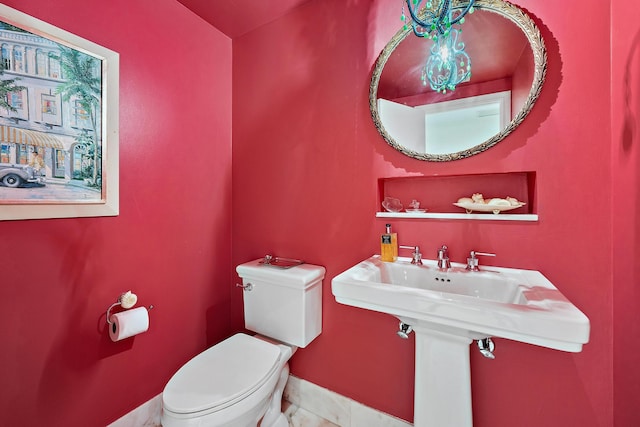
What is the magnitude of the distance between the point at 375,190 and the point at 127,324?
4.31 ft

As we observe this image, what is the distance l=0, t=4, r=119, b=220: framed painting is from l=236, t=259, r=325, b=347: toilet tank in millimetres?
782

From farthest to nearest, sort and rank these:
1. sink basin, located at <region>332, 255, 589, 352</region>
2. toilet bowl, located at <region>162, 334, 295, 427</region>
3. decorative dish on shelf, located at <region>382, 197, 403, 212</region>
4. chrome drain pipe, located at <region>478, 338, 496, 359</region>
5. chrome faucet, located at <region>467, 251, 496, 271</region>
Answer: decorative dish on shelf, located at <region>382, 197, 403, 212</region> < chrome faucet, located at <region>467, 251, 496, 271</region> < toilet bowl, located at <region>162, 334, 295, 427</region> < chrome drain pipe, located at <region>478, 338, 496, 359</region> < sink basin, located at <region>332, 255, 589, 352</region>

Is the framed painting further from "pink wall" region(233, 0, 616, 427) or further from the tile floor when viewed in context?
the tile floor

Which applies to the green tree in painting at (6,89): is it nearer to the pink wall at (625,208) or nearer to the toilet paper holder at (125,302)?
the toilet paper holder at (125,302)

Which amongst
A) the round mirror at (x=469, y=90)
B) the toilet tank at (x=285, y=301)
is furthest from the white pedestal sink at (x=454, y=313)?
the round mirror at (x=469, y=90)

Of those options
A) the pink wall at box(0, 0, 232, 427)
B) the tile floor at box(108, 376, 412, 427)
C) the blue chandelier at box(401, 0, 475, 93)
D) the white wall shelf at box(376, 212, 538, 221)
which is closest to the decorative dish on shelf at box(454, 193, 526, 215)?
the white wall shelf at box(376, 212, 538, 221)

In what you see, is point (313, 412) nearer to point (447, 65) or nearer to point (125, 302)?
point (125, 302)

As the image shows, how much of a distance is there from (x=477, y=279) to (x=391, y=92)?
93 centimetres

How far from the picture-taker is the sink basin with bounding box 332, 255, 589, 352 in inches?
26.5

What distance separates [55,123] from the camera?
1.11 m

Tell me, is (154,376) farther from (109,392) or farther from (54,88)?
(54,88)

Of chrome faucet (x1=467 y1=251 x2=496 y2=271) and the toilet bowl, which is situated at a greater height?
chrome faucet (x1=467 y1=251 x2=496 y2=271)

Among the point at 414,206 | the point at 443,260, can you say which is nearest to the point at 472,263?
the point at 443,260

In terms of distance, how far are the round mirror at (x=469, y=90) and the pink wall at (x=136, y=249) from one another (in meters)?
1.10
